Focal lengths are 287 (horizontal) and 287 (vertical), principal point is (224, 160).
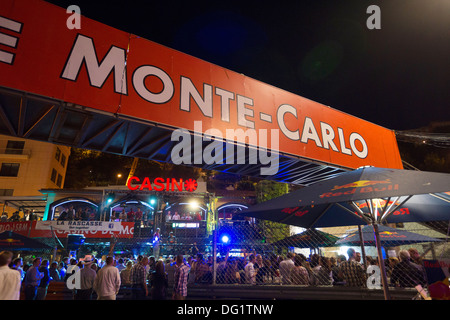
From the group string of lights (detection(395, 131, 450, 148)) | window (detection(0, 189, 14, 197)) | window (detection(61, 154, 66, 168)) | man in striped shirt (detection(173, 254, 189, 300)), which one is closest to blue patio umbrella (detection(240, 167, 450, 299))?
man in striped shirt (detection(173, 254, 189, 300))

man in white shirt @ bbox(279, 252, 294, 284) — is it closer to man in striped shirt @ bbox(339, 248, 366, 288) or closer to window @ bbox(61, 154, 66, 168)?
man in striped shirt @ bbox(339, 248, 366, 288)

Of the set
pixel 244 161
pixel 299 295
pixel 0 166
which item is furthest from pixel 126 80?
pixel 0 166

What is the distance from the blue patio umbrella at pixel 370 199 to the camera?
3854mm

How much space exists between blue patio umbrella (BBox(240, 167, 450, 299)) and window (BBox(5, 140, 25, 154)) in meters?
44.3

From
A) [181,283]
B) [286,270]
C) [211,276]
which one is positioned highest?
[286,270]

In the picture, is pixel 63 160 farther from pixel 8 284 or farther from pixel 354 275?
pixel 354 275

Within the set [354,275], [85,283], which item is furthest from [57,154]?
[354,275]

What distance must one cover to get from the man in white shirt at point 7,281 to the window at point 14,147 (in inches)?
1636

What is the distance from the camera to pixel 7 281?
5.25 m

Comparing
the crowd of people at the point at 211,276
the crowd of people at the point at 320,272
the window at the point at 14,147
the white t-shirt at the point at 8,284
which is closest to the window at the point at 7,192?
the window at the point at 14,147

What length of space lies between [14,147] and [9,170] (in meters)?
3.26

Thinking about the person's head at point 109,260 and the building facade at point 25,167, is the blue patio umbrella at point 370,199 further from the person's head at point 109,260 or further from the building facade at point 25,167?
the building facade at point 25,167

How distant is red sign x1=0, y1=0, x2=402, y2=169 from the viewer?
19.7ft
